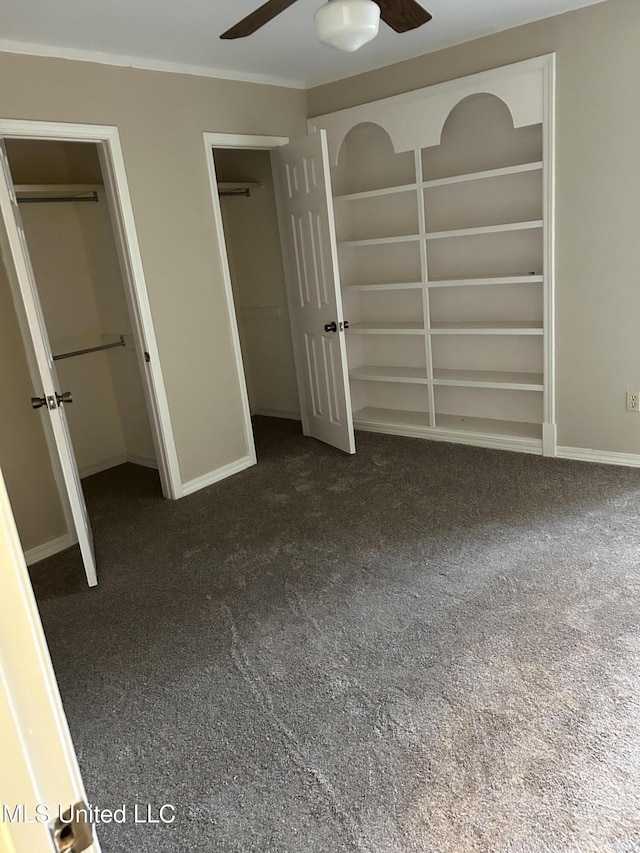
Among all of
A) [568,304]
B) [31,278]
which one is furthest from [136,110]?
[568,304]

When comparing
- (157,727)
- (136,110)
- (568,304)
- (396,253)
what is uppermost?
(136,110)

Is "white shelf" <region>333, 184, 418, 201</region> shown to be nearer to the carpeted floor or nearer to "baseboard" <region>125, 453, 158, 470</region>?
the carpeted floor

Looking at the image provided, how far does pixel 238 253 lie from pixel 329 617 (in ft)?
12.1

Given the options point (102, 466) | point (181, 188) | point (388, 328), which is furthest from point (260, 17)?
point (102, 466)

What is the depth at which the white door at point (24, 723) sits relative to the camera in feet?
2.08

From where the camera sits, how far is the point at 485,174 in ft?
12.6

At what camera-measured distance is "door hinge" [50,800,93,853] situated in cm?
69

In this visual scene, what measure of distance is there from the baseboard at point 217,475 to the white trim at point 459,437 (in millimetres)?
1058

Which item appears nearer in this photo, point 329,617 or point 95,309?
point 329,617

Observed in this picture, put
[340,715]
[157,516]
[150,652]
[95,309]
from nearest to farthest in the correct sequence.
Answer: [340,715]
[150,652]
[157,516]
[95,309]

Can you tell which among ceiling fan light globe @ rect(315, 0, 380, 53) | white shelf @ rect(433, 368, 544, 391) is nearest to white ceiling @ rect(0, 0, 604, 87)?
ceiling fan light globe @ rect(315, 0, 380, 53)

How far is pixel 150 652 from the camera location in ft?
8.18

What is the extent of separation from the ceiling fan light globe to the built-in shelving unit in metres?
1.65

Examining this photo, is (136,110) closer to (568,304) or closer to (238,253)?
(238,253)
